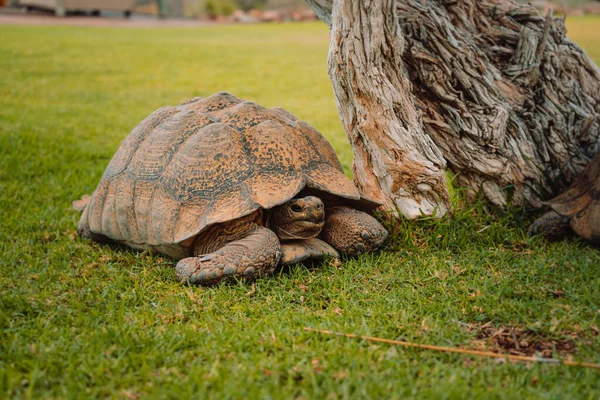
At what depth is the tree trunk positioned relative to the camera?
355cm

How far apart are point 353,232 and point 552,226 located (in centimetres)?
133

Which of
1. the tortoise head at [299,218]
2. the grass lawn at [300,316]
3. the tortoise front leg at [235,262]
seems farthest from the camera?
the tortoise head at [299,218]

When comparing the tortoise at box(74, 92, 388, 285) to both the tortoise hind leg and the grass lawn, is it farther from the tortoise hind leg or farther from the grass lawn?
the tortoise hind leg

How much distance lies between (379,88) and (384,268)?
1.14 metres

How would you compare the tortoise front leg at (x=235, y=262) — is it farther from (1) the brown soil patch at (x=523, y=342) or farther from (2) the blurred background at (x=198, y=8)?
(2) the blurred background at (x=198, y=8)

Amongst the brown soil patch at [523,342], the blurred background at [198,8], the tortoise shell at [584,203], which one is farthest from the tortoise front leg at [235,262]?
the blurred background at [198,8]

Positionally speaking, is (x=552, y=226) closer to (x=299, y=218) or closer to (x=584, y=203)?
(x=584, y=203)

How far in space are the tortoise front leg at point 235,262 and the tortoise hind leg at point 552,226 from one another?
1751mm

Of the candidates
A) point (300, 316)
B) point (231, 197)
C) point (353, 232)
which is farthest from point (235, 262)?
point (353, 232)

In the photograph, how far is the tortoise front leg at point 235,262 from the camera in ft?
9.94

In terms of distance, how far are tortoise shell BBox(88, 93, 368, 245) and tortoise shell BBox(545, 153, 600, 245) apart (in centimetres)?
140

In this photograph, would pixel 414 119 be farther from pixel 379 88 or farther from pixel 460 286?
pixel 460 286

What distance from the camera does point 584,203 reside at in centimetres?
362

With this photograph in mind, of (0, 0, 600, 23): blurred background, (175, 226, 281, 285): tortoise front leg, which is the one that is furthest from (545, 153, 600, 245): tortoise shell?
(0, 0, 600, 23): blurred background
